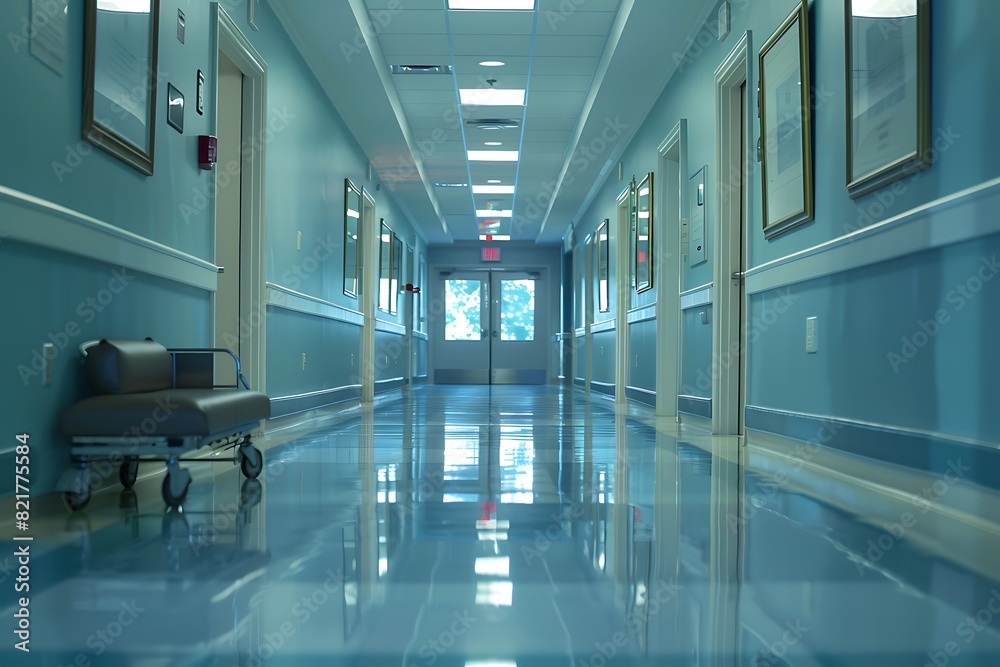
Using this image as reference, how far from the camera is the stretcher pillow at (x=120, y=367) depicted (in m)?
3.09

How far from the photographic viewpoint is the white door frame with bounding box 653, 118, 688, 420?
784 centimetres

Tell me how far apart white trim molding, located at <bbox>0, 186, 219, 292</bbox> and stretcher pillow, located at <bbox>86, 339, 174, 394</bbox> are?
0.38 meters

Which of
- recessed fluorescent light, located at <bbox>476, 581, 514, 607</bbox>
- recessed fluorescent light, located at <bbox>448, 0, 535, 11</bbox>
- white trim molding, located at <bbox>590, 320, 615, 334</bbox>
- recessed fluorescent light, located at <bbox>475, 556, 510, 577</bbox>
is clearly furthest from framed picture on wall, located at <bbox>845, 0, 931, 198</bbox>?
white trim molding, located at <bbox>590, 320, 615, 334</bbox>

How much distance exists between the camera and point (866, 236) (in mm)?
3537

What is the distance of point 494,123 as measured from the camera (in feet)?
31.3

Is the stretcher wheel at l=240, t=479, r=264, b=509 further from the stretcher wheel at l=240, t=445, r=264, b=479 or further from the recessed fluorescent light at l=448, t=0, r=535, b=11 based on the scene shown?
the recessed fluorescent light at l=448, t=0, r=535, b=11

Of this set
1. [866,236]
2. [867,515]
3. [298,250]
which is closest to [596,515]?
[867,515]

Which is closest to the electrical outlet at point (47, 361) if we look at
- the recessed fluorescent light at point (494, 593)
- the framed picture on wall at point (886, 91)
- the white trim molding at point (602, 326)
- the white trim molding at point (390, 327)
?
the recessed fluorescent light at point (494, 593)

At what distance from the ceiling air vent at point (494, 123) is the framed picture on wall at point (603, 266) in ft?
8.20

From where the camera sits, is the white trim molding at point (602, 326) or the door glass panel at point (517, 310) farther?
the door glass panel at point (517, 310)

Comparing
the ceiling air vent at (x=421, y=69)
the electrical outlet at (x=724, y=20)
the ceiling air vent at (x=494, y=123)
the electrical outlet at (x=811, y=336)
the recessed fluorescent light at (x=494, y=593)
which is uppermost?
the ceiling air vent at (x=421, y=69)

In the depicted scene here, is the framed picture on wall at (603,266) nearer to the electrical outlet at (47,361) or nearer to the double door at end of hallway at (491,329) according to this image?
the double door at end of hallway at (491,329)

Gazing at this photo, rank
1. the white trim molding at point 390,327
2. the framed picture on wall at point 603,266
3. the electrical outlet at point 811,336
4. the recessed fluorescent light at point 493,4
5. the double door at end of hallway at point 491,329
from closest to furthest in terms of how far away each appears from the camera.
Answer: the electrical outlet at point 811,336 → the recessed fluorescent light at point 493,4 → the framed picture on wall at point 603,266 → the white trim molding at point 390,327 → the double door at end of hallway at point 491,329

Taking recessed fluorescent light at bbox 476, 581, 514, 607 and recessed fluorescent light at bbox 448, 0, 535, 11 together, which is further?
recessed fluorescent light at bbox 448, 0, 535, 11
